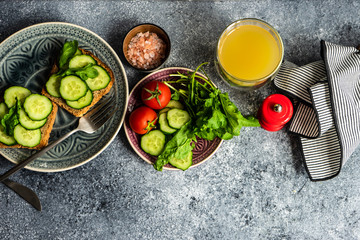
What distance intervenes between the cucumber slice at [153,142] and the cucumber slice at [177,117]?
0.09 m

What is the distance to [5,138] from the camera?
4.80 ft

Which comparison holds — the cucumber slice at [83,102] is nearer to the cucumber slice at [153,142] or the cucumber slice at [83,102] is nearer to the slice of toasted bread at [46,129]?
the slice of toasted bread at [46,129]

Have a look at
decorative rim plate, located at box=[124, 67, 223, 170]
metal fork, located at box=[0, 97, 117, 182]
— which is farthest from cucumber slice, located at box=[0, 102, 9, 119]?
decorative rim plate, located at box=[124, 67, 223, 170]

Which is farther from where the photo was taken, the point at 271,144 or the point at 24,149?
the point at 271,144

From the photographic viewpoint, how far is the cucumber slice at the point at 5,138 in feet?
4.79

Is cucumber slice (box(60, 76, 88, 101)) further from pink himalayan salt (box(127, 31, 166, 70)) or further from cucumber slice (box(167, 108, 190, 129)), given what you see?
cucumber slice (box(167, 108, 190, 129))

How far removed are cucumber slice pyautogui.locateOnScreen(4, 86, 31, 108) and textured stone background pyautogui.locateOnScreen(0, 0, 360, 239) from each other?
36cm

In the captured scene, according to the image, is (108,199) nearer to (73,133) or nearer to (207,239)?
(73,133)

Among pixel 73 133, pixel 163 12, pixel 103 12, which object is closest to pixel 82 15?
pixel 103 12

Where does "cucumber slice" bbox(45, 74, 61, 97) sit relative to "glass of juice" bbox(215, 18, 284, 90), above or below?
above

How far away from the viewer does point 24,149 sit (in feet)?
5.07

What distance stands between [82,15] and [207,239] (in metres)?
1.33

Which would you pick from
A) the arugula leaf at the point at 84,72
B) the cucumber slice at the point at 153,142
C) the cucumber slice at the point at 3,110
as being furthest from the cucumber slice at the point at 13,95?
the cucumber slice at the point at 153,142

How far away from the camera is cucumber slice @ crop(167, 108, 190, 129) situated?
4.88ft
